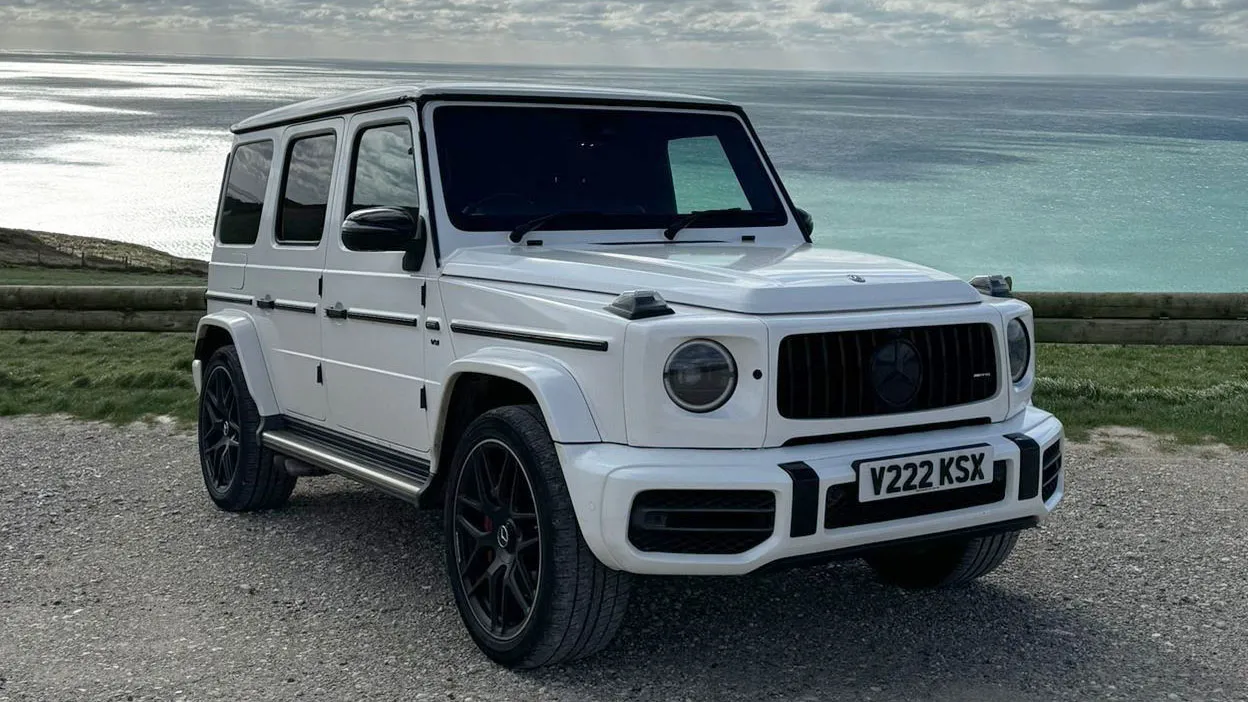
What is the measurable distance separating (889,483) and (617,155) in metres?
2.08

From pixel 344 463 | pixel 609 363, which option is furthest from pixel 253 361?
pixel 609 363

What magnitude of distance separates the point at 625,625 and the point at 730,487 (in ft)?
4.06

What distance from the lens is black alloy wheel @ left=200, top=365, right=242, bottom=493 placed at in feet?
21.3

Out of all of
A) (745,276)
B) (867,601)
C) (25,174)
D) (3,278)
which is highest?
(745,276)

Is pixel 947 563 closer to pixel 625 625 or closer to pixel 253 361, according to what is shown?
pixel 625 625

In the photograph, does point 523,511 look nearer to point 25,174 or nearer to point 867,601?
point 867,601

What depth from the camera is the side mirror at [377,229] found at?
184 inches

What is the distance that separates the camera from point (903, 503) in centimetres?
404

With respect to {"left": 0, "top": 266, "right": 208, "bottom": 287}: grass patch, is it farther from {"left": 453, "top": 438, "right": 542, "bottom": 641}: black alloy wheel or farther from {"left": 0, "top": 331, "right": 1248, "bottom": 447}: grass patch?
{"left": 453, "top": 438, "right": 542, "bottom": 641}: black alloy wheel

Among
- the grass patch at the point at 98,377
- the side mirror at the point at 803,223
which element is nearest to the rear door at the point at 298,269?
the side mirror at the point at 803,223

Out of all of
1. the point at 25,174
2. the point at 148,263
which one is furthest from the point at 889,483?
the point at 25,174

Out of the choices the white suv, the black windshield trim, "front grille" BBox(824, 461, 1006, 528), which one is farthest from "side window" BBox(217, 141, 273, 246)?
"front grille" BBox(824, 461, 1006, 528)

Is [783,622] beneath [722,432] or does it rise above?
beneath

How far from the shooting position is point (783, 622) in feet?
15.9
